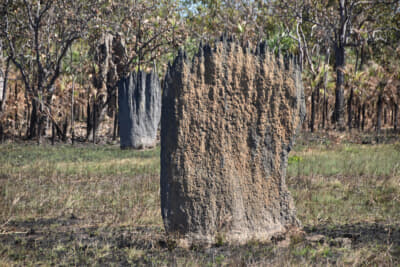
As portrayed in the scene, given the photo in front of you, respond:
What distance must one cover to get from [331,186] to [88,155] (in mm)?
7224

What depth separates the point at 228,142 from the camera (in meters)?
5.02

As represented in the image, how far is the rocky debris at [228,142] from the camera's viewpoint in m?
4.91

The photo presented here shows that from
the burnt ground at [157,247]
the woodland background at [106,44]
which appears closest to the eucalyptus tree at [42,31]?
the woodland background at [106,44]

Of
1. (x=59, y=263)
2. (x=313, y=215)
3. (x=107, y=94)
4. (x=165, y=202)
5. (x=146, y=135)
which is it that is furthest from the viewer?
(x=107, y=94)

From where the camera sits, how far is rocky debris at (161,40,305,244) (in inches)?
193

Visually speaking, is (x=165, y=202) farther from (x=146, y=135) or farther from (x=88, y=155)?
(x=146, y=135)

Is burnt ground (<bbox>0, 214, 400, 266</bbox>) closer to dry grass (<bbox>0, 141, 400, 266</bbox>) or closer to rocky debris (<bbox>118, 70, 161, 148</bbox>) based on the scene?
dry grass (<bbox>0, 141, 400, 266</bbox>)

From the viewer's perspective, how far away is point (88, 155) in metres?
13.1

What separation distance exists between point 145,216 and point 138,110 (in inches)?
334

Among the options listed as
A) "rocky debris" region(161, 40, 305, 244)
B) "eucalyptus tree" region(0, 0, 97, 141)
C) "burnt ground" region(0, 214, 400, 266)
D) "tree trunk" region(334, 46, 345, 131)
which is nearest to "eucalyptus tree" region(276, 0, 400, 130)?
"tree trunk" region(334, 46, 345, 131)

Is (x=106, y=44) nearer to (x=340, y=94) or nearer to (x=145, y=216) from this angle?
(x=340, y=94)

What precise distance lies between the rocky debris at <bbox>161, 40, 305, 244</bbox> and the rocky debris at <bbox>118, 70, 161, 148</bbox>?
967 centimetres

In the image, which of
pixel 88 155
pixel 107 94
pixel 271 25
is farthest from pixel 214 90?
pixel 271 25

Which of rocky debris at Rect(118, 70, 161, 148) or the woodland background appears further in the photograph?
the woodland background
